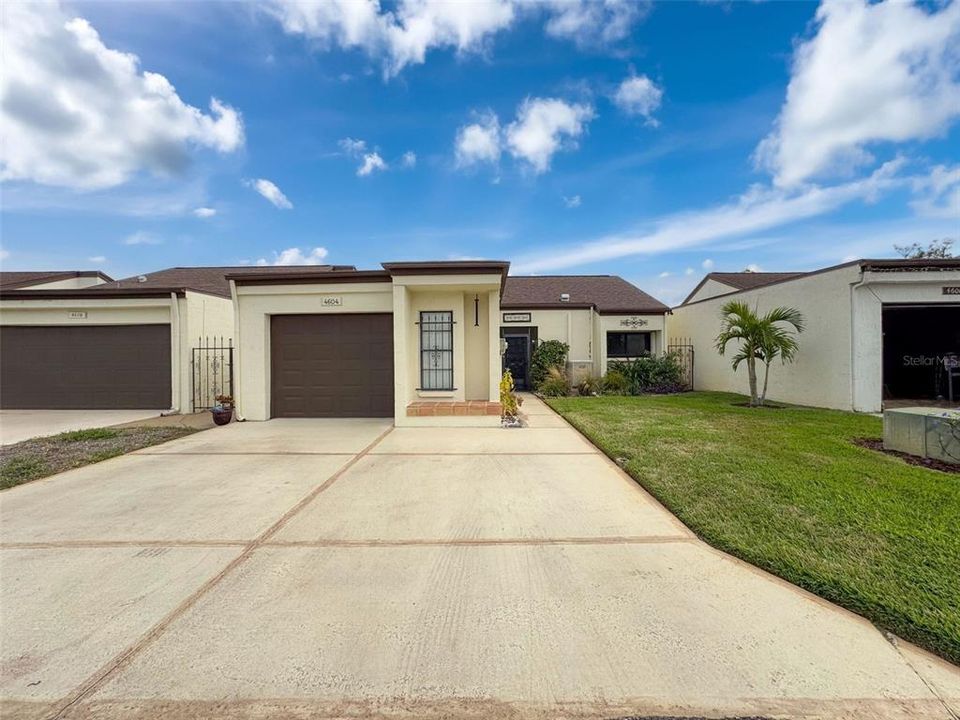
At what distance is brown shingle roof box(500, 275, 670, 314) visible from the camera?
1614 cm

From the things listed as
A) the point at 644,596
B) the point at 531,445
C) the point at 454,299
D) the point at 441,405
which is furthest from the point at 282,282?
the point at 644,596

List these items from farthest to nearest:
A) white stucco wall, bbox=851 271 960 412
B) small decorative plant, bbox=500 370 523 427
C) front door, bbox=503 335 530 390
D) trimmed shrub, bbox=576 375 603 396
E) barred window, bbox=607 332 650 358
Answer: barred window, bbox=607 332 650 358 < front door, bbox=503 335 530 390 < trimmed shrub, bbox=576 375 603 396 < white stucco wall, bbox=851 271 960 412 < small decorative plant, bbox=500 370 523 427

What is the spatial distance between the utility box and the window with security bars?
778 cm

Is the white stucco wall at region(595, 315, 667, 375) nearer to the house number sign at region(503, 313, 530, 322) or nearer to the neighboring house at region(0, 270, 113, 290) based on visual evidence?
the house number sign at region(503, 313, 530, 322)

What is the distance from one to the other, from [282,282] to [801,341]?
43.5ft

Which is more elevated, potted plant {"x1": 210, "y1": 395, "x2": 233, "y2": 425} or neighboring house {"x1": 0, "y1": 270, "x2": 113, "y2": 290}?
neighboring house {"x1": 0, "y1": 270, "x2": 113, "y2": 290}

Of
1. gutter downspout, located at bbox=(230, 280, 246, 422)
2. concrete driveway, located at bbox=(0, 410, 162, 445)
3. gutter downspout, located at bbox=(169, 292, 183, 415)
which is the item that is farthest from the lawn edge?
gutter downspout, located at bbox=(169, 292, 183, 415)

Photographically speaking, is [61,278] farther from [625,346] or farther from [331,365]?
[625,346]

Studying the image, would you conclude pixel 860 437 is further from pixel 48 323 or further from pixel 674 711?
pixel 48 323

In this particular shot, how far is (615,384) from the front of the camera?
14.8m

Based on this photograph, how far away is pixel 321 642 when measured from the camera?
233 cm

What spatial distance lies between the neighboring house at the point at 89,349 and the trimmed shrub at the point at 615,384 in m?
12.7

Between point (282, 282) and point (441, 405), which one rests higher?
point (282, 282)

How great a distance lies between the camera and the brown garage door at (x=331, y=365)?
1005 centimetres
